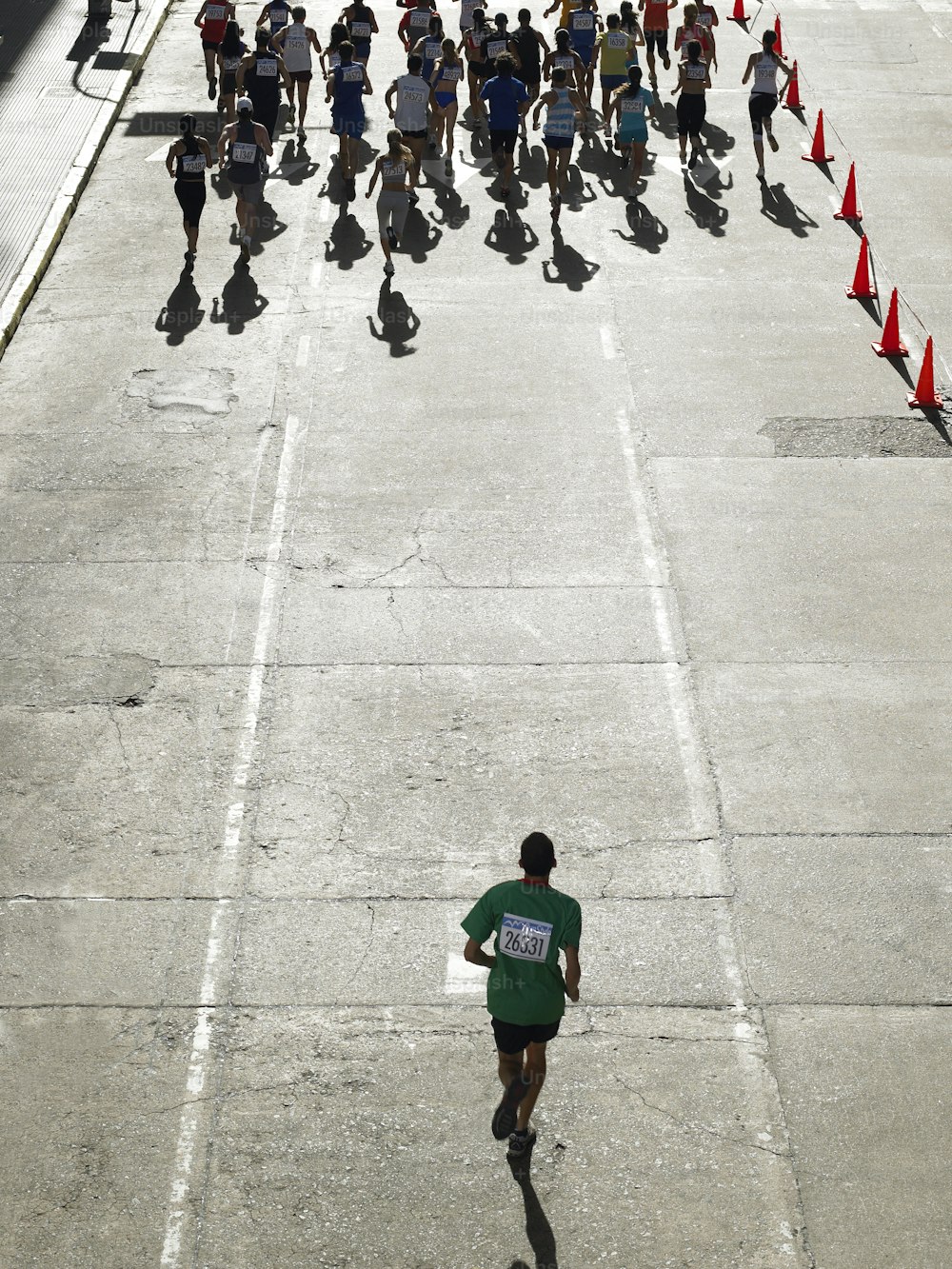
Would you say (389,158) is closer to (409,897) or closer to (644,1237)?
(409,897)

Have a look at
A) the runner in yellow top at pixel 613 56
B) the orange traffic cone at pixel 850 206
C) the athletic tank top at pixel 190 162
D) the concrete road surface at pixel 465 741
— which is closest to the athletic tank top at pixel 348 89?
the concrete road surface at pixel 465 741

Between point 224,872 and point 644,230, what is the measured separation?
13.2 metres

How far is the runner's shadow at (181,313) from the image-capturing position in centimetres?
1778

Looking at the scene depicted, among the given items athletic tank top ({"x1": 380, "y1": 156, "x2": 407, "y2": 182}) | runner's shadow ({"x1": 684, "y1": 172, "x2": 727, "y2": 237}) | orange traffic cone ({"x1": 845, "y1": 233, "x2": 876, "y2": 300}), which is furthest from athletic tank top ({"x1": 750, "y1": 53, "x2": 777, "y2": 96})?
athletic tank top ({"x1": 380, "y1": 156, "x2": 407, "y2": 182})

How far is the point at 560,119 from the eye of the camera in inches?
822

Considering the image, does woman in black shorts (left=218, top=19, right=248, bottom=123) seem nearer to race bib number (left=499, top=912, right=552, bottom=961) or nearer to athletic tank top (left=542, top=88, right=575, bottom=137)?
athletic tank top (left=542, top=88, right=575, bottom=137)

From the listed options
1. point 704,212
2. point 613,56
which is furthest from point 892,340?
point 613,56

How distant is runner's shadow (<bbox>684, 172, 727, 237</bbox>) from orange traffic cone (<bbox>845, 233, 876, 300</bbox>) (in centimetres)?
246

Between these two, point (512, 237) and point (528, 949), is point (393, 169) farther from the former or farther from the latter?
point (528, 949)

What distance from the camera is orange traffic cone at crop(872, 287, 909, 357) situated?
56.2ft

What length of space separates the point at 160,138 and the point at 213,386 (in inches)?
357

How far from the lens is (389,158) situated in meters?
19.0

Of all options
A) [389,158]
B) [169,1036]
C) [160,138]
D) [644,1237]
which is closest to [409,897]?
[169,1036]

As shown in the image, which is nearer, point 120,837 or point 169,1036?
point 169,1036
